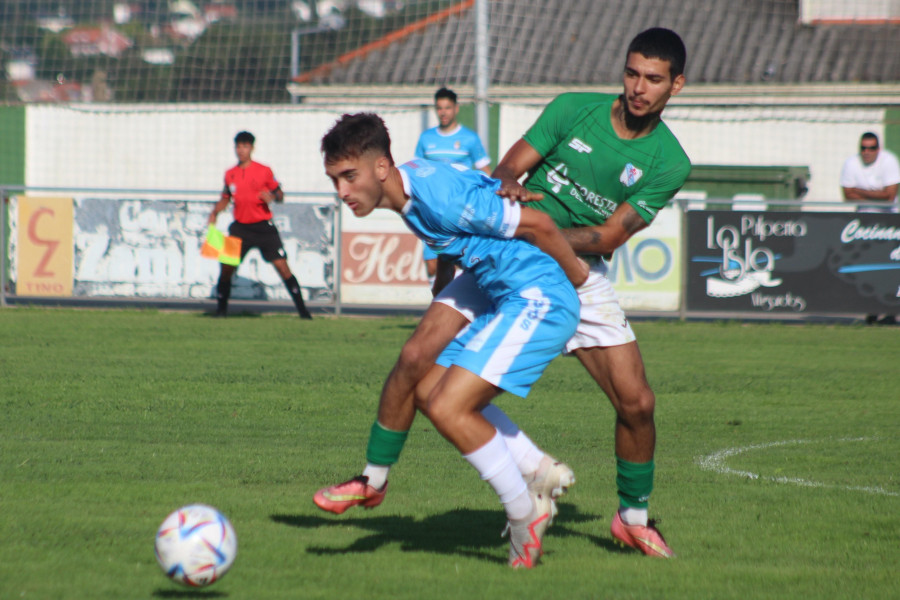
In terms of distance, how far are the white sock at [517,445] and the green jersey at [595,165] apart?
0.92 meters

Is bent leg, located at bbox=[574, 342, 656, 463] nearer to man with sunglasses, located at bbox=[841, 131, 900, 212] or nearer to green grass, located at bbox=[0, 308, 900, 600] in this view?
green grass, located at bbox=[0, 308, 900, 600]

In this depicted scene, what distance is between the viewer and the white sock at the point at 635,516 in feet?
14.7

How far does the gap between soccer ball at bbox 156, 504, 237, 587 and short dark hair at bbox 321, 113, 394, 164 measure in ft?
4.79

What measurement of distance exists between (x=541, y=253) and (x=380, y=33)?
1720 cm

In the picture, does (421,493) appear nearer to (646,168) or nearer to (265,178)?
(646,168)

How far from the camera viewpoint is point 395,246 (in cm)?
1439

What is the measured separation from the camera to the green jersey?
468cm

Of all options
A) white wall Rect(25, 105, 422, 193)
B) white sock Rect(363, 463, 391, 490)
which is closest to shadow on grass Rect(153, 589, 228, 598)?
white sock Rect(363, 463, 391, 490)

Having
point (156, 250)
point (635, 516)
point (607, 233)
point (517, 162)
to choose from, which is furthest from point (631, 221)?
point (156, 250)

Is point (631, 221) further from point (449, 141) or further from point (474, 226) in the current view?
point (449, 141)

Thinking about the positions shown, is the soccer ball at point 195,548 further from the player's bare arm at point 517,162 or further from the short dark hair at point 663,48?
the short dark hair at point 663,48

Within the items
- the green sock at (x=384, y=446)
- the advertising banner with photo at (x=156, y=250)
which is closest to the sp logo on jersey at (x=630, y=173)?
the green sock at (x=384, y=446)

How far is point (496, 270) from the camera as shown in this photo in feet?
14.0

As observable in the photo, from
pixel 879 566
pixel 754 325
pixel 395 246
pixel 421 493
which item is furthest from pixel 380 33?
pixel 879 566
